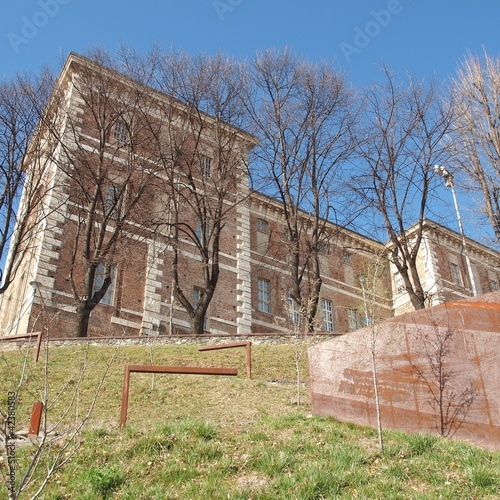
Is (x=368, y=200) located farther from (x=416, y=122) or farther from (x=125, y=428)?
(x=125, y=428)

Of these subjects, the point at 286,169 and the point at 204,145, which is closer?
the point at 286,169

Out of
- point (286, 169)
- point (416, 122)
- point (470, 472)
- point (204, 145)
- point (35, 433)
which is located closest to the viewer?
point (470, 472)

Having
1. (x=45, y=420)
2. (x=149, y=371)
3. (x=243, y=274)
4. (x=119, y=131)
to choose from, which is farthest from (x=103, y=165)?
(x=45, y=420)

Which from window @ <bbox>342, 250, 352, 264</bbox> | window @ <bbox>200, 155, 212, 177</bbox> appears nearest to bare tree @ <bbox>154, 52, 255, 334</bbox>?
window @ <bbox>200, 155, 212, 177</bbox>

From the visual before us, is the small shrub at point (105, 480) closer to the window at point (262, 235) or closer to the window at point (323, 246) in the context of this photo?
the window at point (323, 246)

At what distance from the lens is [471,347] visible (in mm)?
9422

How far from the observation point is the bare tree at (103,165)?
77.5 feet

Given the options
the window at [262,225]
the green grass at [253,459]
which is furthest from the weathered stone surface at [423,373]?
the window at [262,225]

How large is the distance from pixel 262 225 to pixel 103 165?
1253 centimetres

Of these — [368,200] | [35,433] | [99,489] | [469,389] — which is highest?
[368,200]

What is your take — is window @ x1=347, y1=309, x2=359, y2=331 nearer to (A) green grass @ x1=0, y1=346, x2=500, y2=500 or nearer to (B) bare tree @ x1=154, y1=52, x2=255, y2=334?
(B) bare tree @ x1=154, y1=52, x2=255, y2=334

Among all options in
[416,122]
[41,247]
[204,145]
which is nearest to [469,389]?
[416,122]

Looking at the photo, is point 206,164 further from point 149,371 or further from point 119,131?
point 149,371

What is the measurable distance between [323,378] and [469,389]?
2.60 m
